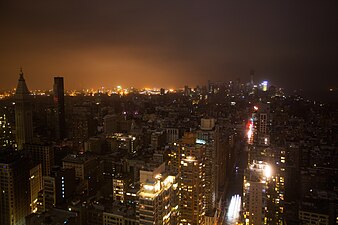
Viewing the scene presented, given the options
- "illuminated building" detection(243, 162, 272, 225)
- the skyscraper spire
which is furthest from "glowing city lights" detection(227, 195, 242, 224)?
the skyscraper spire

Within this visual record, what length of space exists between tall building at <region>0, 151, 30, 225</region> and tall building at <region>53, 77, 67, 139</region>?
123 inches

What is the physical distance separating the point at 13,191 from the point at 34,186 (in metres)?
0.68

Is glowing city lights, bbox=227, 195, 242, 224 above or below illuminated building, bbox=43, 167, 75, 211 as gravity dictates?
below

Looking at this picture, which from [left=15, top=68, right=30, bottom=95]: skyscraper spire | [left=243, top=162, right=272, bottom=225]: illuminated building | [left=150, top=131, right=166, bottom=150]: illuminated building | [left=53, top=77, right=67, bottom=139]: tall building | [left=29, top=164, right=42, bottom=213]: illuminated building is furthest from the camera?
[left=150, top=131, right=166, bottom=150]: illuminated building

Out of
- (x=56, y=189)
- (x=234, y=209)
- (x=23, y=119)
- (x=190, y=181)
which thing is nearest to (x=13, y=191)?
(x=56, y=189)

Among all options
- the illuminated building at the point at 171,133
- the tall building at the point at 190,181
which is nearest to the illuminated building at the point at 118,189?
the tall building at the point at 190,181

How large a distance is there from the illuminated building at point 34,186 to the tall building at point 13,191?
8.0 inches

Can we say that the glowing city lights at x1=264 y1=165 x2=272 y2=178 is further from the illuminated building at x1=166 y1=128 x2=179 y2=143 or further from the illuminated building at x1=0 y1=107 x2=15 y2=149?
the illuminated building at x1=0 y1=107 x2=15 y2=149

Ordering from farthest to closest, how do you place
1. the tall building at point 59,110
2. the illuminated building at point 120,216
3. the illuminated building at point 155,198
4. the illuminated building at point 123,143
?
the illuminated building at point 123,143 < the tall building at point 59,110 < the illuminated building at point 120,216 < the illuminated building at point 155,198

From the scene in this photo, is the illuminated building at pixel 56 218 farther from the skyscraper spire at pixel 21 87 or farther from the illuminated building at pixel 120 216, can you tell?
the skyscraper spire at pixel 21 87

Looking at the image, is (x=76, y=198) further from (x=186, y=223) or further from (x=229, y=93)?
(x=229, y=93)

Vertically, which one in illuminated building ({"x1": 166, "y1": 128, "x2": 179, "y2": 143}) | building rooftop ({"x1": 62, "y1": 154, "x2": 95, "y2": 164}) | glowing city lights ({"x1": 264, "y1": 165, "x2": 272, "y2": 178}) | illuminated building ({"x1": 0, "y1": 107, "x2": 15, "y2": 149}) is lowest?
building rooftop ({"x1": 62, "y1": 154, "x2": 95, "y2": 164})

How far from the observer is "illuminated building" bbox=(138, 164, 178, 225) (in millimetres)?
3773

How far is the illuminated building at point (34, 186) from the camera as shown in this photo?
21.9 feet
